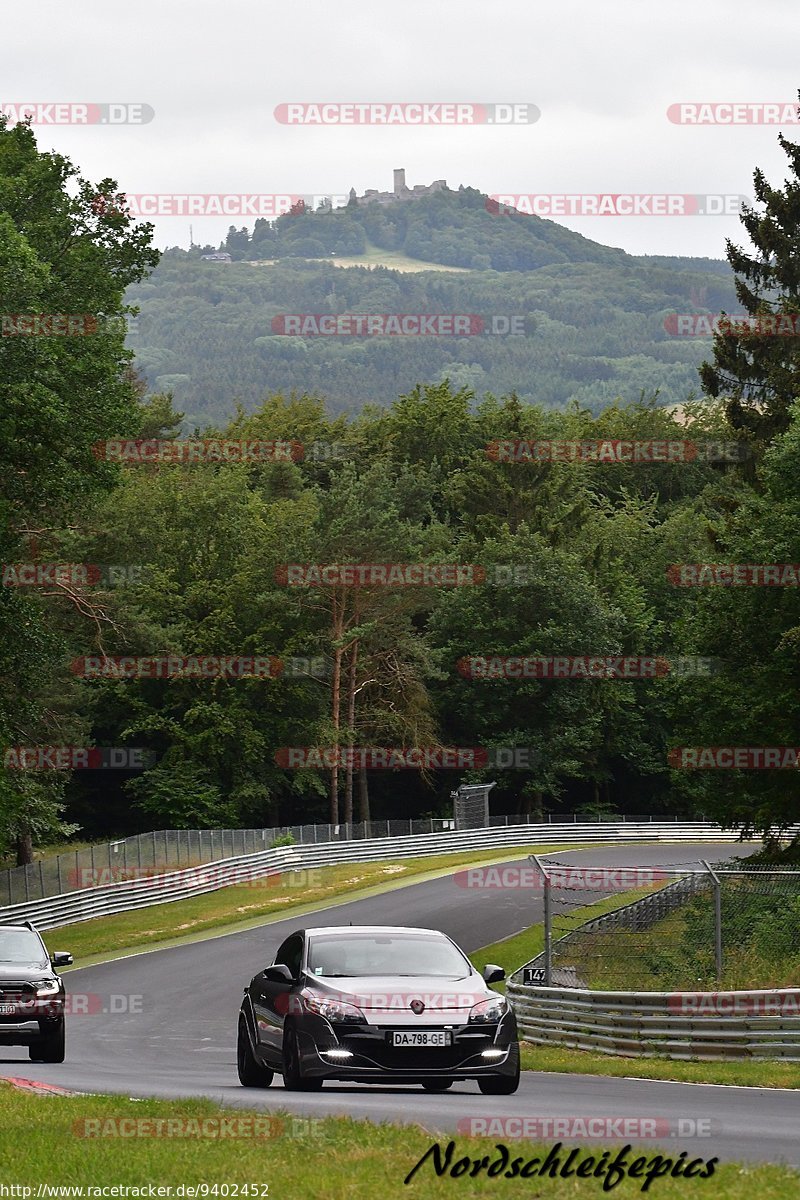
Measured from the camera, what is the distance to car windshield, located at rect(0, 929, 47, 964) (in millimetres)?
21328

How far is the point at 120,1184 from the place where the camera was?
363 inches

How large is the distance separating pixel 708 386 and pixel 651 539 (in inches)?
1690

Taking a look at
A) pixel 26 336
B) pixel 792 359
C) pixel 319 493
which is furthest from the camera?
pixel 319 493

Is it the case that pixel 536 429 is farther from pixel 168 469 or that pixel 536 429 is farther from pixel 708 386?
pixel 708 386

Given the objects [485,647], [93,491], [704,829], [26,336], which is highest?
[26,336]

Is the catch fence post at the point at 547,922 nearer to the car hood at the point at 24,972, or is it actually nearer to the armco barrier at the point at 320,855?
the car hood at the point at 24,972

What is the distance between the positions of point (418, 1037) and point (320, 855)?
4834cm

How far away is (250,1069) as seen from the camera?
16.0 metres

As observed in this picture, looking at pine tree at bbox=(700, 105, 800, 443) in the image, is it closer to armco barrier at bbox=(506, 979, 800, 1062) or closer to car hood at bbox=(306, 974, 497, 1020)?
armco barrier at bbox=(506, 979, 800, 1062)

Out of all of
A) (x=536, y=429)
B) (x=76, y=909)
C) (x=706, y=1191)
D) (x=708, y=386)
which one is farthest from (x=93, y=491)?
(x=536, y=429)

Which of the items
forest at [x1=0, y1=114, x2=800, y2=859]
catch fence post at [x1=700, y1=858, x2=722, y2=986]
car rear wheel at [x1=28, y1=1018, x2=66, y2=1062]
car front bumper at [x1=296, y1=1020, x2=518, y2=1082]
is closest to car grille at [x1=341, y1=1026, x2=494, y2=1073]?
car front bumper at [x1=296, y1=1020, x2=518, y2=1082]

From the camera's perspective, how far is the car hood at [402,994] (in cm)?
1403

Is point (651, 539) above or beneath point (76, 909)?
above

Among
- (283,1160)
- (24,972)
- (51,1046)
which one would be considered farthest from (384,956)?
(51,1046)
